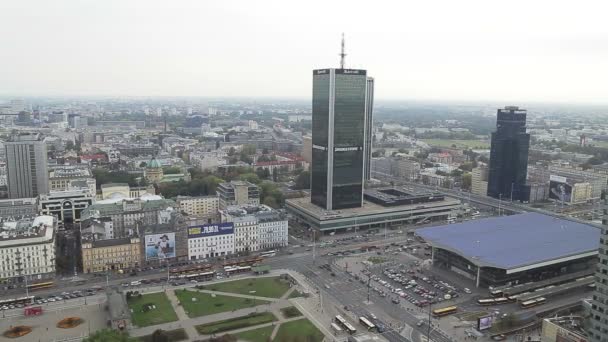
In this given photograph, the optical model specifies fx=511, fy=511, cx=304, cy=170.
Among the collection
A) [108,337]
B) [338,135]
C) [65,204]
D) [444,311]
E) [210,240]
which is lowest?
[444,311]

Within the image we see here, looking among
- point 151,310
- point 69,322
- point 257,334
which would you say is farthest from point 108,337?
point 257,334

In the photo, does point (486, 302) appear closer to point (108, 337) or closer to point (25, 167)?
point (108, 337)

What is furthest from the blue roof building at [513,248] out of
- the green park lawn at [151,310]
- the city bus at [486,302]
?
the green park lawn at [151,310]

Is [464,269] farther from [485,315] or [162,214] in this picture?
[162,214]

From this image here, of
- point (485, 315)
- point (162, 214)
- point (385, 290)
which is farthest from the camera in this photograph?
point (162, 214)

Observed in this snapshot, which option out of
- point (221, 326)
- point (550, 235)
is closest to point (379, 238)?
point (550, 235)
